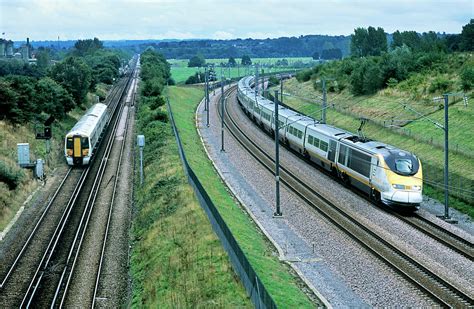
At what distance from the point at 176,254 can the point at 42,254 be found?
722cm

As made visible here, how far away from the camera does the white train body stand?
34.6 meters

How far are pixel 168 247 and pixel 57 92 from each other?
44.4 m

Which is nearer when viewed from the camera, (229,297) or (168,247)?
(229,297)

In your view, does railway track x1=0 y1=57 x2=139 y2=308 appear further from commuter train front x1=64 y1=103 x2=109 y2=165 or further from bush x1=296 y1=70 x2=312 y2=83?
bush x1=296 y1=70 x2=312 y2=83

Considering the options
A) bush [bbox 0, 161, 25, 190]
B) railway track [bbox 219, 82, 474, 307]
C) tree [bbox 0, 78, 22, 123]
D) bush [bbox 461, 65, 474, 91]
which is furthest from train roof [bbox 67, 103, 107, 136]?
bush [bbox 461, 65, 474, 91]

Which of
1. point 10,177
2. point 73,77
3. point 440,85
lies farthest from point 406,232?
point 73,77

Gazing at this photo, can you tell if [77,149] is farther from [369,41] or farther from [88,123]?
[369,41]

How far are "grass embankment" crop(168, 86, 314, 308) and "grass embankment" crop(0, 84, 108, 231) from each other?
11.8 m

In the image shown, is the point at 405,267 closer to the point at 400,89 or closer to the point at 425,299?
the point at 425,299

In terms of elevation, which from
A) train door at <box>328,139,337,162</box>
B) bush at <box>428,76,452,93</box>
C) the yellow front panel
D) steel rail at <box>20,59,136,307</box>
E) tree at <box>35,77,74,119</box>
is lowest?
steel rail at <box>20,59,136,307</box>

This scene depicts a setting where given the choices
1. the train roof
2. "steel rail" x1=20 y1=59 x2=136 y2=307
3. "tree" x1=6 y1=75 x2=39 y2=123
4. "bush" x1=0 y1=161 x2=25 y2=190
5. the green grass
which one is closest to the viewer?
the green grass

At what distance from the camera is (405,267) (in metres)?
26.4

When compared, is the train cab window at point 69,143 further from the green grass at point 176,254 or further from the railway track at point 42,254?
the green grass at point 176,254

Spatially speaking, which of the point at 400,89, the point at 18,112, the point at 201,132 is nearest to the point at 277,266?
the point at 18,112
